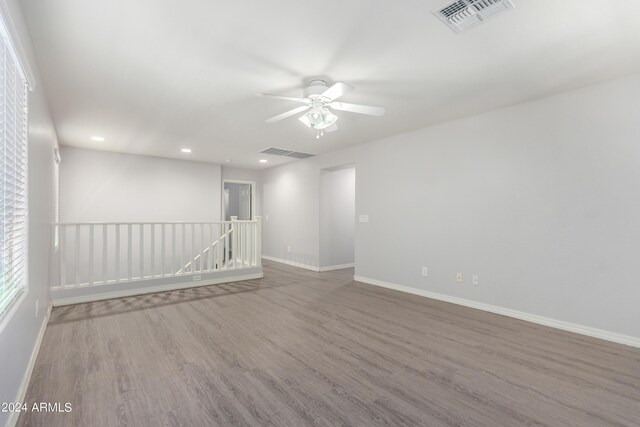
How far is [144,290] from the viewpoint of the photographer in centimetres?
444

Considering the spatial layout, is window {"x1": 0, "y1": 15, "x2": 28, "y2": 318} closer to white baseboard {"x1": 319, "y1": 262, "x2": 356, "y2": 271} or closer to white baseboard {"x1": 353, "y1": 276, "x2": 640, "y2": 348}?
white baseboard {"x1": 353, "y1": 276, "x2": 640, "y2": 348}

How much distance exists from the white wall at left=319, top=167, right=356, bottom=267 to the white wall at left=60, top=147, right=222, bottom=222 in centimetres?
279

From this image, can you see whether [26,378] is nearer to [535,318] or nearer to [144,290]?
[144,290]

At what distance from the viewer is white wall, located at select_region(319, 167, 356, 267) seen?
20.7ft

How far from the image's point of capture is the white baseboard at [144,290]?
3.91m

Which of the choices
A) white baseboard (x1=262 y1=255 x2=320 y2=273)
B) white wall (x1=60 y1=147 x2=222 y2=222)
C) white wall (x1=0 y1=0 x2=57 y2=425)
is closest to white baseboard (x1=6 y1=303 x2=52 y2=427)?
white wall (x1=0 y1=0 x2=57 y2=425)

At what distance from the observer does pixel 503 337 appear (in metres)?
2.93

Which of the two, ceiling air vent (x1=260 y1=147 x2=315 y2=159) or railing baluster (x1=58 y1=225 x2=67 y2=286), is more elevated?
ceiling air vent (x1=260 y1=147 x2=315 y2=159)

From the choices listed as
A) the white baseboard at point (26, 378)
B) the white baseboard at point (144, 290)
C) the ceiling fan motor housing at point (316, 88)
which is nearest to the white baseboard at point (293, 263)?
the white baseboard at point (144, 290)

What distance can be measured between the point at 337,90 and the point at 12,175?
2.22 meters

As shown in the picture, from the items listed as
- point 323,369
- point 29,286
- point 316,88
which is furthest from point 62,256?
point 316,88

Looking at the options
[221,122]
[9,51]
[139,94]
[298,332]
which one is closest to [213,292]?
[298,332]

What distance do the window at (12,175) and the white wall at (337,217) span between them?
471 cm

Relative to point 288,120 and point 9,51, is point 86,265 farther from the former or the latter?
point 9,51
